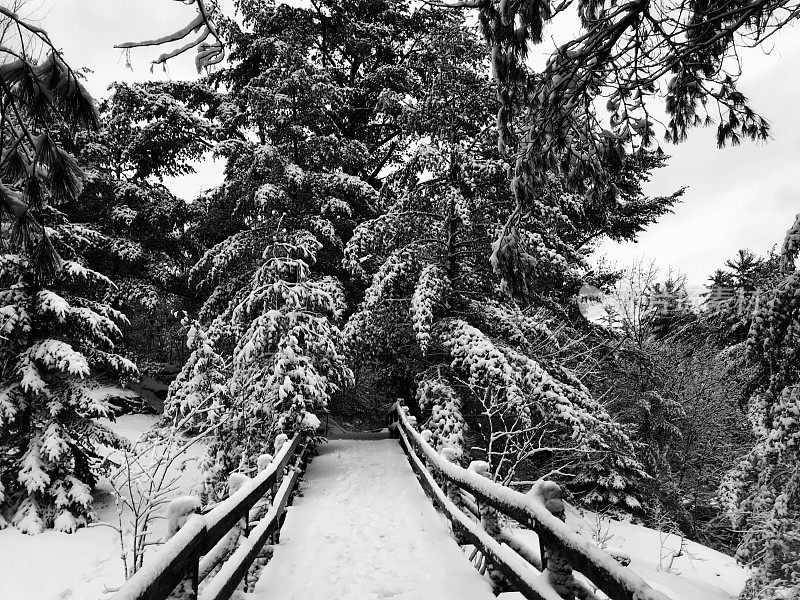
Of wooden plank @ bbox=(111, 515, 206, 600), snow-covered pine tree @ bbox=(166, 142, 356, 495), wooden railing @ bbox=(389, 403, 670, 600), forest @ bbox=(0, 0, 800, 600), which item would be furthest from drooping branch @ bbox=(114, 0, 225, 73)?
snow-covered pine tree @ bbox=(166, 142, 356, 495)

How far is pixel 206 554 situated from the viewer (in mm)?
4125

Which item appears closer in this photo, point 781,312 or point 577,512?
point 781,312

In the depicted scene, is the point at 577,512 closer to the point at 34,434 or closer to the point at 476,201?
the point at 476,201

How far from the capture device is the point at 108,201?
59.7ft

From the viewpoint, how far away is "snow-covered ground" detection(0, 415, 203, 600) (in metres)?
8.55

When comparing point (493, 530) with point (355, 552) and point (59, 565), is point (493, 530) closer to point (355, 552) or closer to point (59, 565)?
point (355, 552)

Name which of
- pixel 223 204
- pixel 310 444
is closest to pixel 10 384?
pixel 310 444

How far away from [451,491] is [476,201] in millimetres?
8570

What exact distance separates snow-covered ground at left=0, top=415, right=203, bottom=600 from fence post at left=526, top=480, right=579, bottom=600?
28.0ft

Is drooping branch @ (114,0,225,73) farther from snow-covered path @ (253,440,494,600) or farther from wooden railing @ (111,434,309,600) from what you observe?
snow-covered path @ (253,440,494,600)

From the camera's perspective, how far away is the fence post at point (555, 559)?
301 cm

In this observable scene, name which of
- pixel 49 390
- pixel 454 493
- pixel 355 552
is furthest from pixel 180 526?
pixel 49 390

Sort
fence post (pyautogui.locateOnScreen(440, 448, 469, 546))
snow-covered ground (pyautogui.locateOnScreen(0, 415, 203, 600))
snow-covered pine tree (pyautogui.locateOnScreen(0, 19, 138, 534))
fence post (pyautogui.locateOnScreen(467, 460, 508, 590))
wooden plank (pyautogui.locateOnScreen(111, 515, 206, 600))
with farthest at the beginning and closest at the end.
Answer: snow-covered pine tree (pyautogui.locateOnScreen(0, 19, 138, 534)), snow-covered ground (pyautogui.locateOnScreen(0, 415, 203, 600)), fence post (pyautogui.locateOnScreen(440, 448, 469, 546)), fence post (pyautogui.locateOnScreen(467, 460, 508, 590)), wooden plank (pyautogui.locateOnScreen(111, 515, 206, 600))

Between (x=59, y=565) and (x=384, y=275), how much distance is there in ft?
30.2
